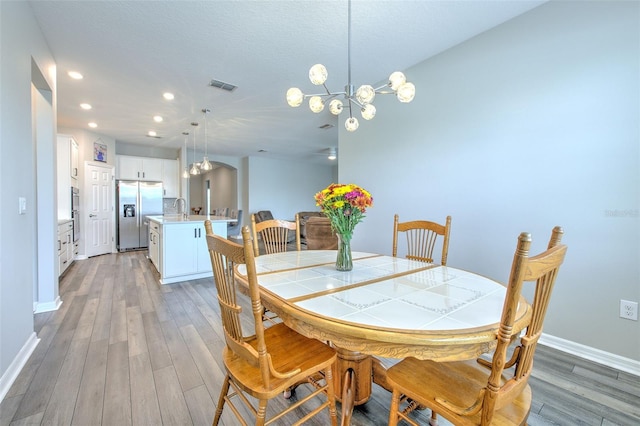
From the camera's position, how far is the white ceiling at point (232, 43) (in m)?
2.18

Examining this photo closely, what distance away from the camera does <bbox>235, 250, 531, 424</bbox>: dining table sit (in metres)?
0.88

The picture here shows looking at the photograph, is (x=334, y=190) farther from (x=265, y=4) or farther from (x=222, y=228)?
(x=222, y=228)

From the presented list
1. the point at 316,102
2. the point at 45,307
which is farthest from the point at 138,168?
the point at 316,102

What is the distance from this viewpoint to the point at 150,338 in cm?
229

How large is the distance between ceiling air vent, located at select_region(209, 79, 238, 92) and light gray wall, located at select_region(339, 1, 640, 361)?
90.5 inches

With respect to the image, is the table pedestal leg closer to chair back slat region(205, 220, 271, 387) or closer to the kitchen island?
chair back slat region(205, 220, 271, 387)

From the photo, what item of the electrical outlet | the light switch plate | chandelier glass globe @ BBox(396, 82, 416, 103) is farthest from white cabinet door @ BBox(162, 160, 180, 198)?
the electrical outlet

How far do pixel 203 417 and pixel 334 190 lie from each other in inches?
55.3

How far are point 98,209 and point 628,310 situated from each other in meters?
7.98

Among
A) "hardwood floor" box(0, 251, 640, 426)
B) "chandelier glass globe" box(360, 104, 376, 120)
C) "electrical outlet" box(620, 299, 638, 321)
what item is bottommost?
"hardwood floor" box(0, 251, 640, 426)

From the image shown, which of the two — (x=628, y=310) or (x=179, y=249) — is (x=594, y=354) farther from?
(x=179, y=249)

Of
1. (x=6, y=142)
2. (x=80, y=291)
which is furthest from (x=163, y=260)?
(x=6, y=142)

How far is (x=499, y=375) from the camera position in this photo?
2.60 ft

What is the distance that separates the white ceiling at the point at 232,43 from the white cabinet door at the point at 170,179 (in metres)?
2.86
